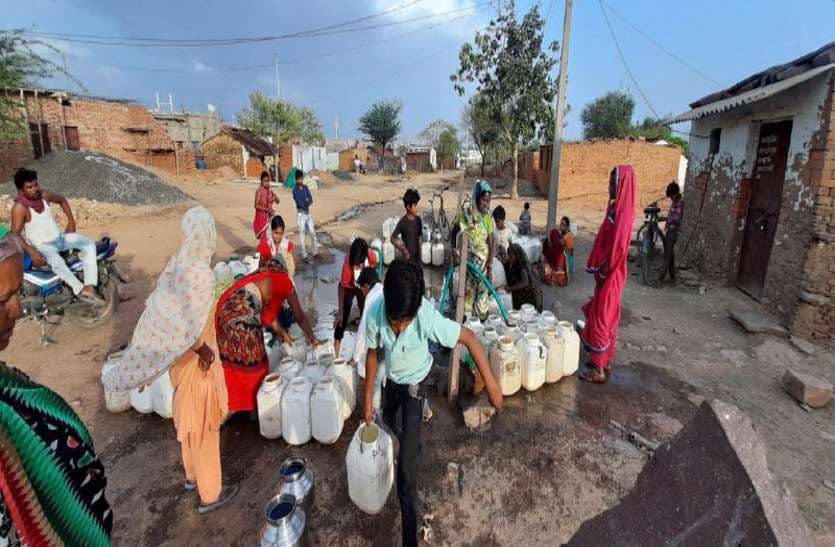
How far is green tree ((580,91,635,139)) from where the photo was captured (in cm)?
3334

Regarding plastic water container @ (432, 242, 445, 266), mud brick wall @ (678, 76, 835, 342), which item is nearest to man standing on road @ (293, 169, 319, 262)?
plastic water container @ (432, 242, 445, 266)

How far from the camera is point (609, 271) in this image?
374cm

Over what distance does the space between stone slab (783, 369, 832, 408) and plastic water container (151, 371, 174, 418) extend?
511 cm

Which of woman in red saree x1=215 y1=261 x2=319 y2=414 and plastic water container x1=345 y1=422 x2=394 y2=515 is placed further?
woman in red saree x1=215 y1=261 x2=319 y2=414

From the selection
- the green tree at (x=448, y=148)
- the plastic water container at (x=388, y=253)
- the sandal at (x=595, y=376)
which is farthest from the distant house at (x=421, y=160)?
the sandal at (x=595, y=376)

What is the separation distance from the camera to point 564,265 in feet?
22.6

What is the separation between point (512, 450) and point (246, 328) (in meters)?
2.02

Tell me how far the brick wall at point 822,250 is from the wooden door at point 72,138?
2654 cm

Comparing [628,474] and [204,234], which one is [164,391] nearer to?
[204,234]

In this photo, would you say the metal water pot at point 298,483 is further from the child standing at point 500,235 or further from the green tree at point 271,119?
the green tree at point 271,119

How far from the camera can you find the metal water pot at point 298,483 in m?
2.15

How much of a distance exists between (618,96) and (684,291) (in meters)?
32.8

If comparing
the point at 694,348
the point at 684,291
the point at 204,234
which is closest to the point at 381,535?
the point at 204,234

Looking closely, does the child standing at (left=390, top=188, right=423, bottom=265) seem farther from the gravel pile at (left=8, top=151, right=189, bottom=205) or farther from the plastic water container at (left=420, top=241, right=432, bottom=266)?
the gravel pile at (left=8, top=151, right=189, bottom=205)
